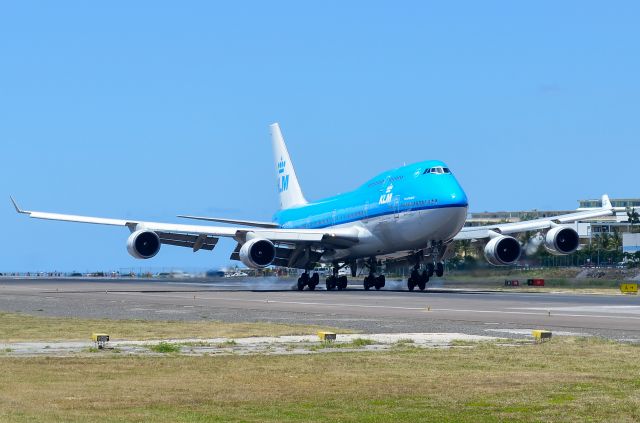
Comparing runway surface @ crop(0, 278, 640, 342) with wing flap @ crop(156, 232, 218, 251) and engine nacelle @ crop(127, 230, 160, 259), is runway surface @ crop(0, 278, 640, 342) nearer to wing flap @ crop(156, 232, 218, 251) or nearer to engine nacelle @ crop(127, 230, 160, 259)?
engine nacelle @ crop(127, 230, 160, 259)

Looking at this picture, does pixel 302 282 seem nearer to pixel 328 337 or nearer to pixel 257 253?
pixel 257 253

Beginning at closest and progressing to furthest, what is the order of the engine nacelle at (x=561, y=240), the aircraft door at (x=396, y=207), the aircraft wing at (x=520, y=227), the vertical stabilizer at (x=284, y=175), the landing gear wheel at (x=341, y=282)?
the aircraft door at (x=396, y=207) → the engine nacelle at (x=561, y=240) → the aircraft wing at (x=520, y=227) → the landing gear wheel at (x=341, y=282) → the vertical stabilizer at (x=284, y=175)

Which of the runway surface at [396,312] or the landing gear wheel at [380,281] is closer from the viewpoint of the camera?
the runway surface at [396,312]

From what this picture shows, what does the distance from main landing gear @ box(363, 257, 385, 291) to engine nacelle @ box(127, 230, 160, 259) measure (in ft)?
39.7

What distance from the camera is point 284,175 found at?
275 ft

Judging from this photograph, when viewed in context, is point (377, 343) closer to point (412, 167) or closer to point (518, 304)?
point (518, 304)

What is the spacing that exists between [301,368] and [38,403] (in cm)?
549

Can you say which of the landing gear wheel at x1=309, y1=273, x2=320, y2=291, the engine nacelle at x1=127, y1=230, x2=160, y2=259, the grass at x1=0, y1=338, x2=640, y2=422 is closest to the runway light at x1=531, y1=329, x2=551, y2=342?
the grass at x1=0, y1=338, x2=640, y2=422

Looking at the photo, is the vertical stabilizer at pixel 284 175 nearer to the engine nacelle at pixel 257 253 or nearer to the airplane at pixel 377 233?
the airplane at pixel 377 233

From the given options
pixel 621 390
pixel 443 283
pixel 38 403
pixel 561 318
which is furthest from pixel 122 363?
pixel 443 283

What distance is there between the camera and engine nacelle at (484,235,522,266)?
63.1 meters

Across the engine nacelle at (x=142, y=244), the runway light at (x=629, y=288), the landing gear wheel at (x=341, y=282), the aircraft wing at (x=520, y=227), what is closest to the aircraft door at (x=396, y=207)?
the aircraft wing at (x=520, y=227)

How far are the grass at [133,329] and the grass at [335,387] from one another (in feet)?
20.1

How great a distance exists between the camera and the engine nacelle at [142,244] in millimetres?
64250
